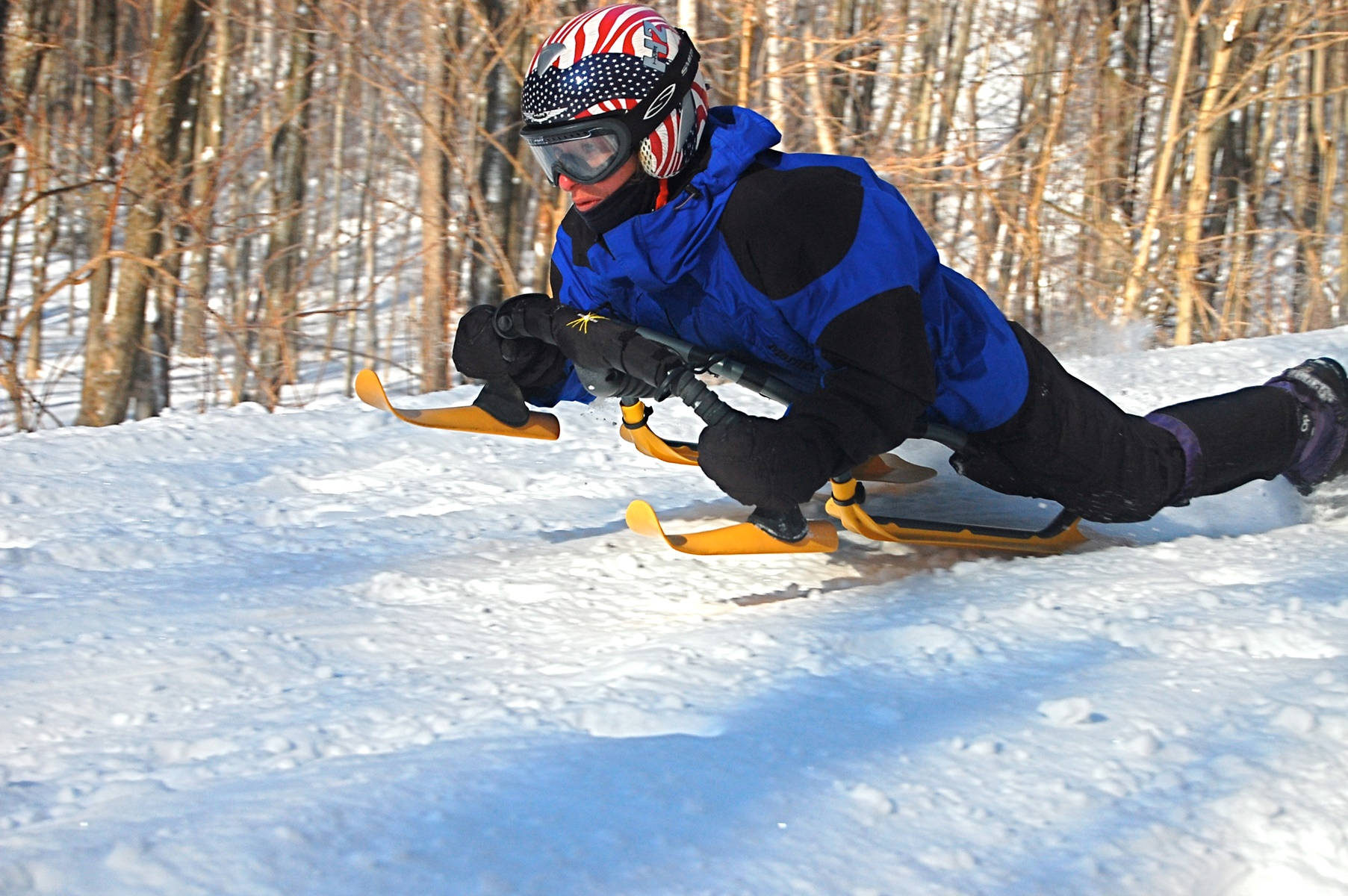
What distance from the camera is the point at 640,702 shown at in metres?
1.65

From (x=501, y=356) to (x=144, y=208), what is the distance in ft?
15.5

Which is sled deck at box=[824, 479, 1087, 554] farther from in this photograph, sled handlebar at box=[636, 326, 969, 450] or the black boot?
the black boot

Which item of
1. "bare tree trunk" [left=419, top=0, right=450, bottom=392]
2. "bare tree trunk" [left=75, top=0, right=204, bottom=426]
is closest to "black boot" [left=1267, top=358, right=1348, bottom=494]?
"bare tree trunk" [left=419, top=0, right=450, bottom=392]

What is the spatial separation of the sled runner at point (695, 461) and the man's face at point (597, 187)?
273 mm

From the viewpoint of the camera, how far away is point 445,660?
6.32ft

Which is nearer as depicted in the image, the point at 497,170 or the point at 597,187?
Answer: the point at 597,187

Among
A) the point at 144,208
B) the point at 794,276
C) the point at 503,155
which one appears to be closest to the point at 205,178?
the point at 144,208

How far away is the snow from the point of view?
47.8 inches

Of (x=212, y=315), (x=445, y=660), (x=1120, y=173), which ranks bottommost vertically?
(x=445, y=660)

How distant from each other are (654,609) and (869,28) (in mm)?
5699

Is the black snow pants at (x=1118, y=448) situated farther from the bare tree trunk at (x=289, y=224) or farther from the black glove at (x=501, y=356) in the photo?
the bare tree trunk at (x=289, y=224)

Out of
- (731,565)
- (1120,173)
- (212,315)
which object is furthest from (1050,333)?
(731,565)

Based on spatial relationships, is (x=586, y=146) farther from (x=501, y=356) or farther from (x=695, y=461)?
(x=695, y=461)

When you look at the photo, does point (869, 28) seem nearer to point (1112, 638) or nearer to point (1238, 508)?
point (1238, 508)
